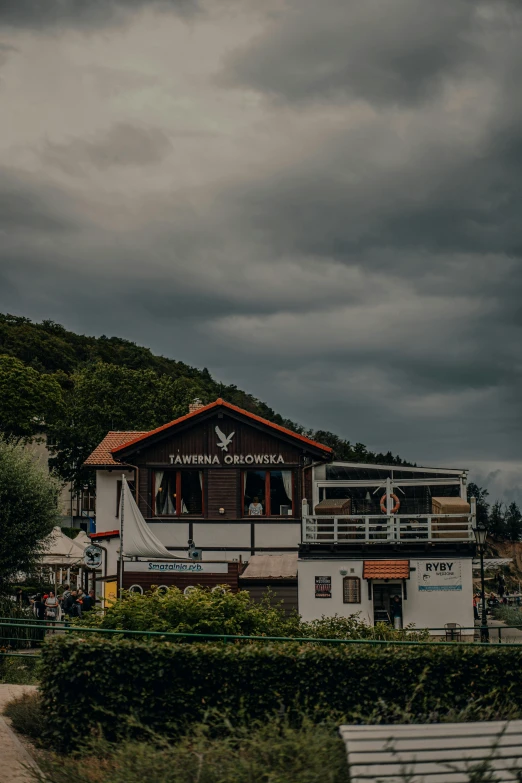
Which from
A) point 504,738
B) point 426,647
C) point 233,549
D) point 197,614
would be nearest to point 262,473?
point 233,549

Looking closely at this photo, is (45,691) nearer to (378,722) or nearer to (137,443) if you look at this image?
(378,722)

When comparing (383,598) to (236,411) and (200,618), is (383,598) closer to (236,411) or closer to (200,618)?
(236,411)

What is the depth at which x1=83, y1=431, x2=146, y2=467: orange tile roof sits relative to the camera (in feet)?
114

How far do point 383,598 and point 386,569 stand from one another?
105 cm

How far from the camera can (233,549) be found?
1225 inches

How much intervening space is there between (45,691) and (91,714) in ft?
2.42

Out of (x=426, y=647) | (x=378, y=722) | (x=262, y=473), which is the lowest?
(x=378, y=722)

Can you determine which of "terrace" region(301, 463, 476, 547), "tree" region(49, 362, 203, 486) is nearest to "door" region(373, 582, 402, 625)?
"terrace" region(301, 463, 476, 547)

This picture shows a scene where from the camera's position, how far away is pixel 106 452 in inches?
1400

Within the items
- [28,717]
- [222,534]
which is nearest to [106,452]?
[222,534]

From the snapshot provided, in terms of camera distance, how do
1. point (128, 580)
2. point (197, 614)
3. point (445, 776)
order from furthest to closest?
point (128, 580) < point (197, 614) < point (445, 776)

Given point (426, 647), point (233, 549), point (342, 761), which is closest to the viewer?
point (342, 761)

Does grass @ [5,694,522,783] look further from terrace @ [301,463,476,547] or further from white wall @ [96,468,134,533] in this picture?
white wall @ [96,468,134,533]

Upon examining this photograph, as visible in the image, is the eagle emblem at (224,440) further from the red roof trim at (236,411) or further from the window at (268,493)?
the window at (268,493)
